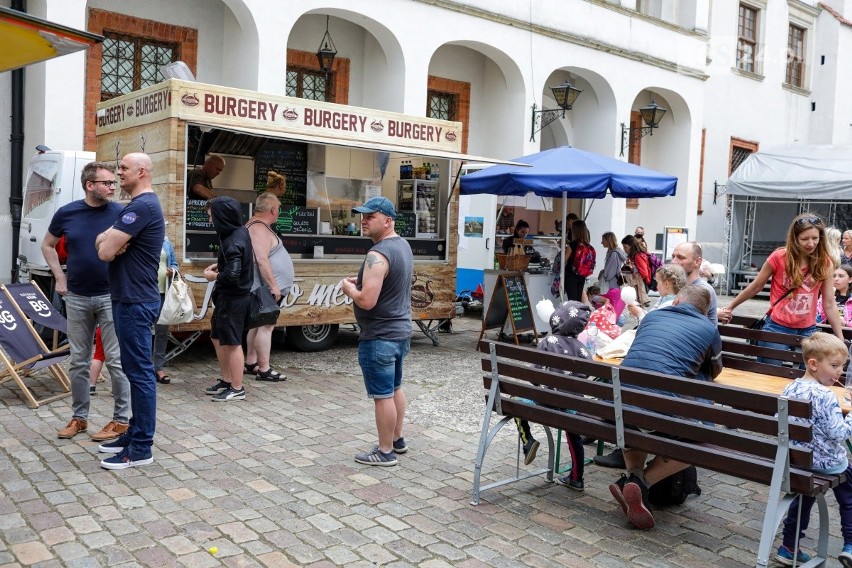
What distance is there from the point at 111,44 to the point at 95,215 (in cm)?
755

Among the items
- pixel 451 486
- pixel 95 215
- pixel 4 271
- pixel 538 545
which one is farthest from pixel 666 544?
pixel 4 271

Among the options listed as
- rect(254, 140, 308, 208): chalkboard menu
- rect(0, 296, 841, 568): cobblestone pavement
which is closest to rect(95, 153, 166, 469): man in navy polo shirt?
rect(0, 296, 841, 568): cobblestone pavement

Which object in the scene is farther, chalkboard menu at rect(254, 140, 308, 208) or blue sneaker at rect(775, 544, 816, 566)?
chalkboard menu at rect(254, 140, 308, 208)

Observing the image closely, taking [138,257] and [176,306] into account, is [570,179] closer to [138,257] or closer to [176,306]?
[176,306]

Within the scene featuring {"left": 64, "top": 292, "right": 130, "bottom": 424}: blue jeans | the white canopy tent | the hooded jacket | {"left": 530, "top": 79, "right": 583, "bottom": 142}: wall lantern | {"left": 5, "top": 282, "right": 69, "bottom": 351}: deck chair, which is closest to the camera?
{"left": 64, "top": 292, "right": 130, "bottom": 424}: blue jeans

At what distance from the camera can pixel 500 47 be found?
612 inches

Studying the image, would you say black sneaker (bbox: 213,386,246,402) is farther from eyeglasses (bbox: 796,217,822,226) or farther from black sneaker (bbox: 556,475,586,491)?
eyeglasses (bbox: 796,217,822,226)

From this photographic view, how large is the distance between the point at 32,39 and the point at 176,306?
14.3 ft

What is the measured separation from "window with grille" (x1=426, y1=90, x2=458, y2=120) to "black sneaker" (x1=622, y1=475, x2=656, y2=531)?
1301 centimetres

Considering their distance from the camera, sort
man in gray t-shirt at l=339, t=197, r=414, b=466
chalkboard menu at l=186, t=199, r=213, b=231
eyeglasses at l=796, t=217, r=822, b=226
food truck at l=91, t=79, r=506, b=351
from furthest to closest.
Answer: chalkboard menu at l=186, t=199, r=213, b=231 < food truck at l=91, t=79, r=506, b=351 < eyeglasses at l=796, t=217, r=822, b=226 < man in gray t-shirt at l=339, t=197, r=414, b=466

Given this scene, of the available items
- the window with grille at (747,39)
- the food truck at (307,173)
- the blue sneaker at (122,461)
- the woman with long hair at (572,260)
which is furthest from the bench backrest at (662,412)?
the window with grille at (747,39)

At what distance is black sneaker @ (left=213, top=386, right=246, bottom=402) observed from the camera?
22.4 ft

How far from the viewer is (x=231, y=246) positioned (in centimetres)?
657

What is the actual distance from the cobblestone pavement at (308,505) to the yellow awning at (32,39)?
2161 mm
